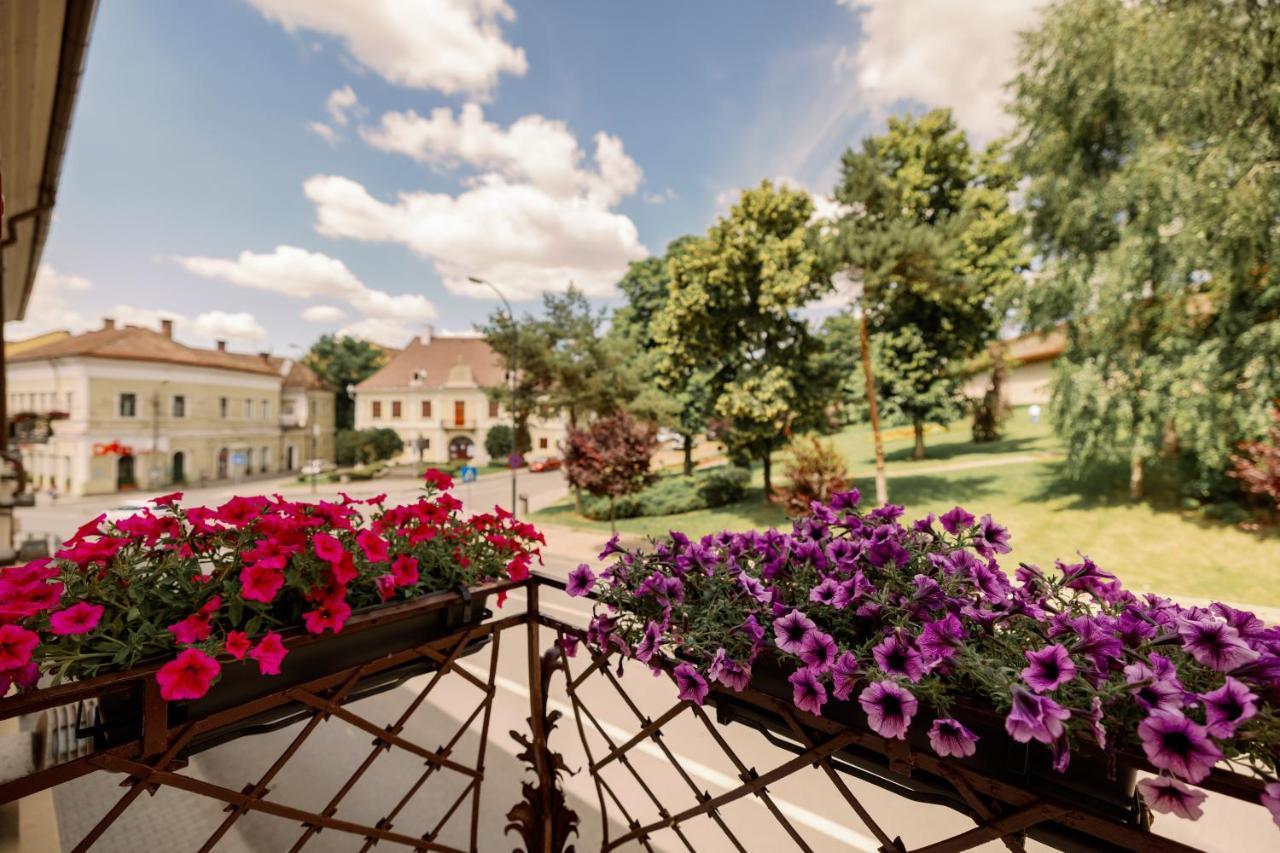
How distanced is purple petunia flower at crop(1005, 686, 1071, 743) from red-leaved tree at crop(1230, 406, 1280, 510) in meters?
11.9

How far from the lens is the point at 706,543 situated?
1.66 metres

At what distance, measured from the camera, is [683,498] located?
16922mm

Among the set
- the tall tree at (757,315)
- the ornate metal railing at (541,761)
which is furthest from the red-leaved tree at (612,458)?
the ornate metal railing at (541,761)

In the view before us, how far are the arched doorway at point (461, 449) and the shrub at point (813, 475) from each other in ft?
97.8

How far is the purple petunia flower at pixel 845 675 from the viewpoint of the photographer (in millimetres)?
1058

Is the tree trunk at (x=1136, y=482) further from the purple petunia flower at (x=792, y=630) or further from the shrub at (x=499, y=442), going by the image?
the shrub at (x=499, y=442)

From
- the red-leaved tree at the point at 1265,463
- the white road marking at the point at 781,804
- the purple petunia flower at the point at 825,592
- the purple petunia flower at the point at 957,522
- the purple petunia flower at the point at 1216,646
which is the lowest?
the white road marking at the point at 781,804

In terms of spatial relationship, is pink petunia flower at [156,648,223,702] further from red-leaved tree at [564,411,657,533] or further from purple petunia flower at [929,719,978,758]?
red-leaved tree at [564,411,657,533]

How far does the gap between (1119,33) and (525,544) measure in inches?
607

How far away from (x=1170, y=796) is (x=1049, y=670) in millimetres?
208

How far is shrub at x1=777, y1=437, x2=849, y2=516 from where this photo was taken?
1194 centimetres

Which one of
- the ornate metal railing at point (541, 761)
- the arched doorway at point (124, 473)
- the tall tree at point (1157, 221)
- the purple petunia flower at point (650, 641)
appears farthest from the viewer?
the arched doorway at point (124, 473)

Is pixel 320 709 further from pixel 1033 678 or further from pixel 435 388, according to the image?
pixel 435 388

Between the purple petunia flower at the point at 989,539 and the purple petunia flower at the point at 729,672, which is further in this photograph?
the purple petunia flower at the point at 989,539
